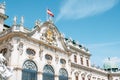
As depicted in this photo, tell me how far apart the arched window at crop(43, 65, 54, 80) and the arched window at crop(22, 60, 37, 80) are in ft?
7.99

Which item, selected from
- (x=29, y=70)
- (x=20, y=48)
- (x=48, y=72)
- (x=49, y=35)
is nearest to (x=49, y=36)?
(x=49, y=35)

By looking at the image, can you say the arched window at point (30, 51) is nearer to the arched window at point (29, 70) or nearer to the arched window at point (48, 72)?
the arched window at point (29, 70)

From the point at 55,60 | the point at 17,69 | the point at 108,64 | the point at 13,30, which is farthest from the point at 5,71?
the point at 108,64

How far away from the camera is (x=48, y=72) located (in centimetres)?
4153

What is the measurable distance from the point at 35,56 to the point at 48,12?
32.7 ft

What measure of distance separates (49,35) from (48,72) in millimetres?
7147

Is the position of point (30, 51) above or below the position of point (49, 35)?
below

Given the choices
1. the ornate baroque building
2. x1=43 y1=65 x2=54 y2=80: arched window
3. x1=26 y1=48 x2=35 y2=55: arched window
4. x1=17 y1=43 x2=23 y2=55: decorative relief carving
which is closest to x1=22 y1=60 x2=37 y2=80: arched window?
the ornate baroque building

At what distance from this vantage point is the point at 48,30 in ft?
144

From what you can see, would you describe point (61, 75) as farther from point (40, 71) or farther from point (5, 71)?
point (5, 71)

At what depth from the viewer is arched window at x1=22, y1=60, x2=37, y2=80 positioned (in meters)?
37.2

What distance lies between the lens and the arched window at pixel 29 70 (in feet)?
122

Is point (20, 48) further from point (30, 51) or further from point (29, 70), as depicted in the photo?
point (29, 70)

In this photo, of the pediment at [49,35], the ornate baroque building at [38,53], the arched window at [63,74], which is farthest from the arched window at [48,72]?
the pediment at [49,35]
